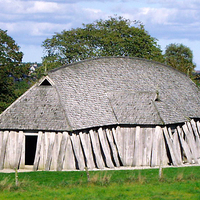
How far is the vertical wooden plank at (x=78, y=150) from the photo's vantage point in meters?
27.0

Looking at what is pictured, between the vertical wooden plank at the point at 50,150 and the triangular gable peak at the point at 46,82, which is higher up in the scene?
the triangular gable peak at the point at 46,82

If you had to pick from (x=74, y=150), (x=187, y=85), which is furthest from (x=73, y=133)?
(x=187, y=85)

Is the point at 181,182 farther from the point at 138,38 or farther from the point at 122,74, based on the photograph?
the point at 138,38

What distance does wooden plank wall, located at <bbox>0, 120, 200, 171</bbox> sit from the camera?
2708cm

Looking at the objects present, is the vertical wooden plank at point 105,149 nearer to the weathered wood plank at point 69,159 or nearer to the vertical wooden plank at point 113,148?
the vertical wooden plank at point 113,148

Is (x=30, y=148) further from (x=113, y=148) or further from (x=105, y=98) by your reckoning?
(x=113, y=148)

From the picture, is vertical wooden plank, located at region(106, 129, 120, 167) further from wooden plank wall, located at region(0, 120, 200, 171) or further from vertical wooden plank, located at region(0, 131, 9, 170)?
vertical wooden plank, located at region(0, 131, 9, 170)

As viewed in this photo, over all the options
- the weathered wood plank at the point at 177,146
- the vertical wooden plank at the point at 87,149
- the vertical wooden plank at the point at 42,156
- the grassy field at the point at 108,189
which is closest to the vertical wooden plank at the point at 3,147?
the vertical wooden plank at the point at 42,156

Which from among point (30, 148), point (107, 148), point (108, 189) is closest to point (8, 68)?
point (30, 148)

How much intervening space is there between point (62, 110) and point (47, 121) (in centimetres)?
123

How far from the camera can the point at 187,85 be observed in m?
37.6

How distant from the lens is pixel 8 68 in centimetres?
4000

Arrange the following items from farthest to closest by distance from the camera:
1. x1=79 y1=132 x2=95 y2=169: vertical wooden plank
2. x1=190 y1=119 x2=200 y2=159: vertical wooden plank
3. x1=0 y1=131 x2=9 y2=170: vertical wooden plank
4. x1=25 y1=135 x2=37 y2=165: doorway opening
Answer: x1=190 y1=119 x2=200 y2=159: vertical wooden plank → x1=25 y1=135 x2=37 y2=165: doorway opening → x1=79 y1=132 x2=95 y2=169: vertical wooden plank → x1=0 y1=131 x2=9 y2=170: vertical wooden plank

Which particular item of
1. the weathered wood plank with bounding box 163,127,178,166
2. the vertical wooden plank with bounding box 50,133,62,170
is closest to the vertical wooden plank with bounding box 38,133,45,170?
the vertical wooden plank with bounding box 50,133,62,170
